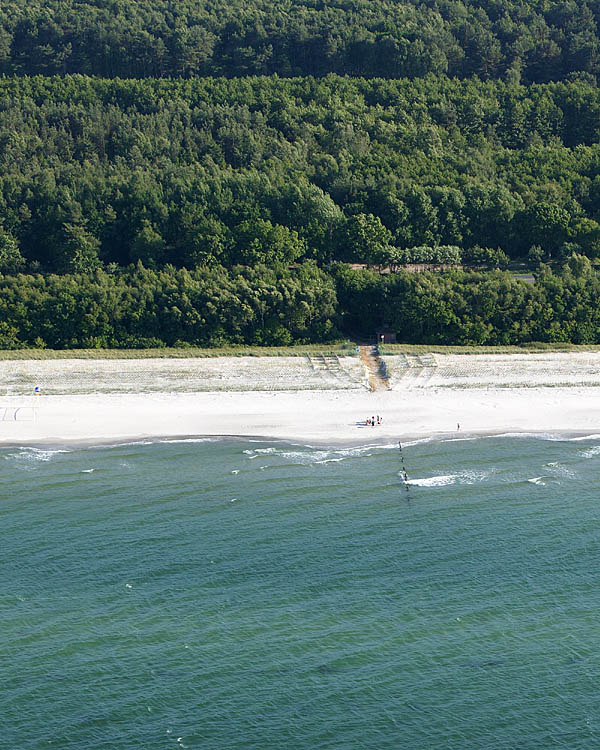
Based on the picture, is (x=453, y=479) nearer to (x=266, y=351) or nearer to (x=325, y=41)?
(x=266, y=351)

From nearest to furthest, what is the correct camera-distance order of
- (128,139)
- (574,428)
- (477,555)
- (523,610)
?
(523,610)
(477,555)
(574,428)
(128,139)

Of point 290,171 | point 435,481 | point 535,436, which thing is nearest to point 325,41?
point 290,171

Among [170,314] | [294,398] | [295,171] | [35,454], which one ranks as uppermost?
[295,171]

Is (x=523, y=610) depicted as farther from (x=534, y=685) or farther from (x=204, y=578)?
(x=204, y=578)

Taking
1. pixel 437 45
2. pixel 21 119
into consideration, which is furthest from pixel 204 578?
pixel 437 45

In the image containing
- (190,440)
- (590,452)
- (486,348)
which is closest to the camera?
(590,452)

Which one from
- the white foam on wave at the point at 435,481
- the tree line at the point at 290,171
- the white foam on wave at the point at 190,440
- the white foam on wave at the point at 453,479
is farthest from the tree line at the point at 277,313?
the white foam on wave at the point at 435,481
